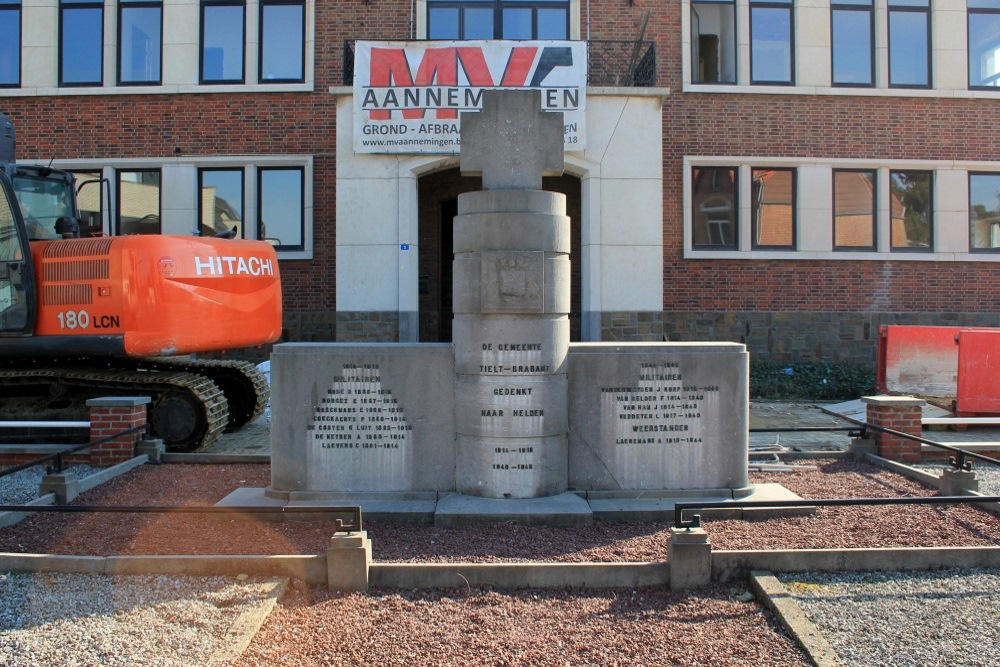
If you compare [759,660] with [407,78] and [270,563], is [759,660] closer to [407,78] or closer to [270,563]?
[270,563]

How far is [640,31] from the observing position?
15984 millimetres

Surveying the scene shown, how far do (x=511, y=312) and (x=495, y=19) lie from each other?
38.5ft

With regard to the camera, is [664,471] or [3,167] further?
[3,167]

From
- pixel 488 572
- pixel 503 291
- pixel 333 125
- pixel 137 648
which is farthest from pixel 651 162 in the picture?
pixel 137 648

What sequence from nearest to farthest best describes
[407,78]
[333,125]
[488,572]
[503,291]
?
[488,572] < [503,291] < [407,78] < [333,125]

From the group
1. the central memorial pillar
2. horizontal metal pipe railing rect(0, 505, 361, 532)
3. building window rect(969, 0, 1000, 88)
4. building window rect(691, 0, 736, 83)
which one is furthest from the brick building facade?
horizontal metal pipe railing rect(0, 505, 361, 532)

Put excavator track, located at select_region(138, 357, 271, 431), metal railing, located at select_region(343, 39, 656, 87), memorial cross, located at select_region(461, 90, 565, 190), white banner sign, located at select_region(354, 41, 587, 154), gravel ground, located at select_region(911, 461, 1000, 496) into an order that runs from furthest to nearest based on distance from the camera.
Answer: metal railing, located at select_region(343, 39, 656, 87) < white banner sign, located at select_region(354, 41, 587, 154) < excavator track, located at select_region(138, 357, 271, 431) < gravel ground, located at select_region(911, 461, 1000, 496) < memorial cross, located at select_region(461, 90, 565, 190)

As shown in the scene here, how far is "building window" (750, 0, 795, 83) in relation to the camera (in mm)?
16750

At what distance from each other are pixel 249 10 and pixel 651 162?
835 centimetres

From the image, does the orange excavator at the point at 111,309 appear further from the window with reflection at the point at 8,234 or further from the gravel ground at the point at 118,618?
the gravel ground at the point at 118,618

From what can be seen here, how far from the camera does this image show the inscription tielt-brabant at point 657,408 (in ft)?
22.6

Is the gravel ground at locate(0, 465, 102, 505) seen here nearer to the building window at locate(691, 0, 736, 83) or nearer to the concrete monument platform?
the concrete monument platform

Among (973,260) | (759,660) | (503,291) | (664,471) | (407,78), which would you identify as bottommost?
(759,660)

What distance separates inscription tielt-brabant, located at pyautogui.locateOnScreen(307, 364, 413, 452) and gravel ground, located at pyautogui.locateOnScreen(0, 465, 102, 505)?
2.60 metres
